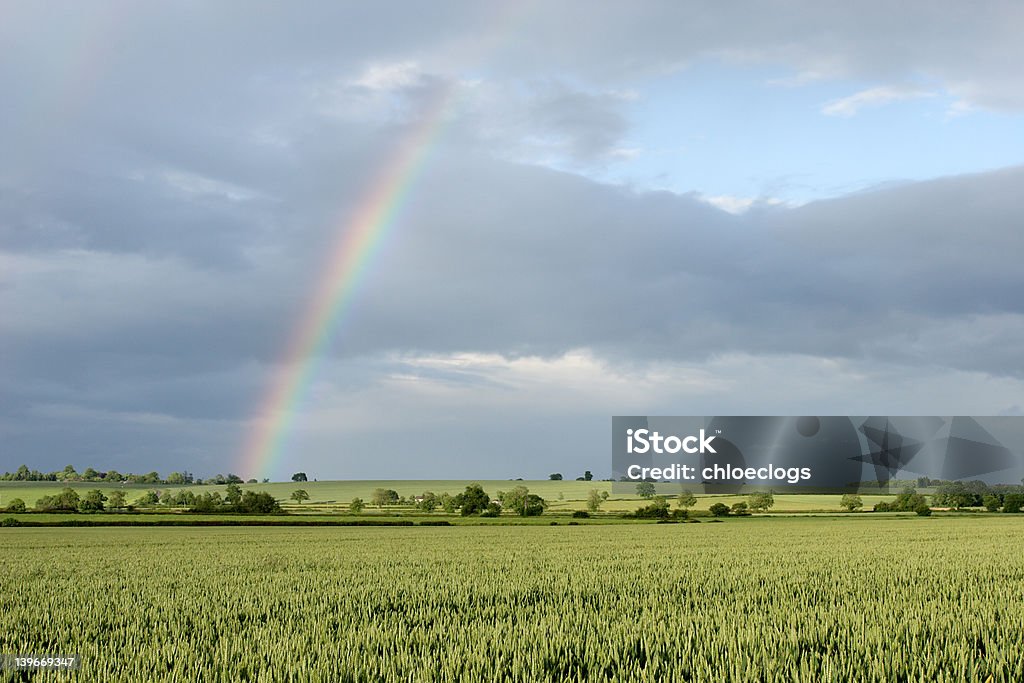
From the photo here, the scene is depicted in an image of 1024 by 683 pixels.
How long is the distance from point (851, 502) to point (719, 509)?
20149mm

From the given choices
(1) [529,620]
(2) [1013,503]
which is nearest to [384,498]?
(2) [1013,503]

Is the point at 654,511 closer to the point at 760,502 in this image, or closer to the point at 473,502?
the point at 473,502

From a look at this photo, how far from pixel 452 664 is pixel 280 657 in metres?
2.63

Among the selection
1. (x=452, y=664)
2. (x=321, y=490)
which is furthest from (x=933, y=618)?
(x=321, y=490)

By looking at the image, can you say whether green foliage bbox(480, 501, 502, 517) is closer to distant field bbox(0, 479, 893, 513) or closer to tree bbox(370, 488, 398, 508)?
distant field bbox(0, 479, 893, 513)

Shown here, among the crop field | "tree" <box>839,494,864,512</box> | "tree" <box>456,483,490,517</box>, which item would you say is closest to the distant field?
"tree" <box>839,494,864,512</box>

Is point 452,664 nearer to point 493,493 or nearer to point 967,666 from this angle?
point 967,666

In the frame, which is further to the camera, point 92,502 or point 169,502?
A: point 169,502

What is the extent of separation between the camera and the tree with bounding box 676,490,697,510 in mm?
123750

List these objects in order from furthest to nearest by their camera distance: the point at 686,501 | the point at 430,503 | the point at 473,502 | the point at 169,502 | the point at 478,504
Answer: the point at 169,502 < the point at 430,503 < the point at 686,501 < the point at 473,502 < the point at 478,504

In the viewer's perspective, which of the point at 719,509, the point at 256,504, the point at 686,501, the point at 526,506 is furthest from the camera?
the point at 686,501

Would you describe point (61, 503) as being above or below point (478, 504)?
below

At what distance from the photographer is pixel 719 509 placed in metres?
114

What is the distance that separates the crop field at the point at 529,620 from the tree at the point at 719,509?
85.2 metres
